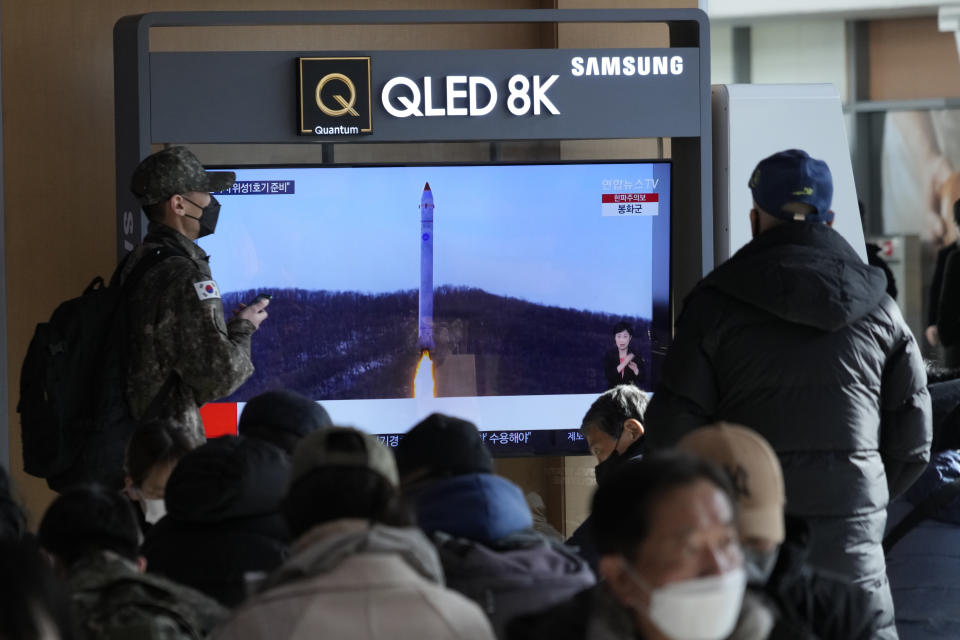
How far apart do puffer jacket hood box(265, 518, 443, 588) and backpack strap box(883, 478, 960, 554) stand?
2.18 m

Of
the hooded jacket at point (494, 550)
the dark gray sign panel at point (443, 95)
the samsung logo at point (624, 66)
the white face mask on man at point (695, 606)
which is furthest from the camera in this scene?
the samsung logo at point (624, 66)

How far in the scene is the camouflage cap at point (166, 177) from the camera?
4227 millimetres

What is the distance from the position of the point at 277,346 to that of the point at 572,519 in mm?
1464

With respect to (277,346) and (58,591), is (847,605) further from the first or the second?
(277,346)

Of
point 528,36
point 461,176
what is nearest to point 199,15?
point 461,176

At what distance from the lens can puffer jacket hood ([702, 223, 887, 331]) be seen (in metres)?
3.24

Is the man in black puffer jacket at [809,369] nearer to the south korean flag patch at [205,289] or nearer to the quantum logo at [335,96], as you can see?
the south korean flag patch at [205,289]

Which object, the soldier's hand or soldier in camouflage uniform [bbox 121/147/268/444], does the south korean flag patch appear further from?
the soldier's hand

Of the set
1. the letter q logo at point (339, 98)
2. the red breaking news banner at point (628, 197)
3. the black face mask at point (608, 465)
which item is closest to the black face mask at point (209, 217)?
the letter q logo at point (339, 98)

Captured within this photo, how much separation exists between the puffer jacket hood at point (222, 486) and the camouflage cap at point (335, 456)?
393 millimetres

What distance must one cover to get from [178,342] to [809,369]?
5.89 ft

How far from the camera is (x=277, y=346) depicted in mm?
5453

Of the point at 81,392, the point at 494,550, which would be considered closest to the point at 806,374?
the point at 494,550

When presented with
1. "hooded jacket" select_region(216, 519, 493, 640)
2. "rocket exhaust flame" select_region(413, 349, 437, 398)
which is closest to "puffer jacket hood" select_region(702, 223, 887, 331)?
"hooded jacket" select_region(216, 519, 493, 640)
